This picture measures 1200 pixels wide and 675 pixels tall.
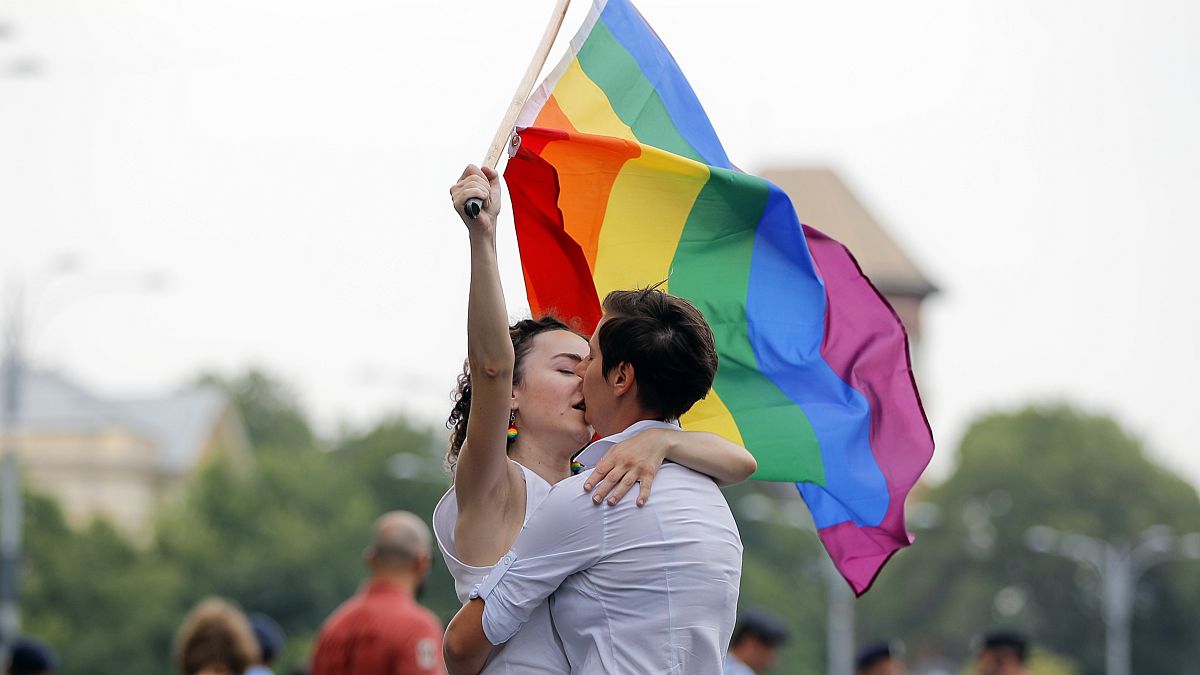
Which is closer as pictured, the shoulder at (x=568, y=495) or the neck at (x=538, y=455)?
the shoulder at (x=568, y=495)

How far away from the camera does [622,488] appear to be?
3666 millimetres

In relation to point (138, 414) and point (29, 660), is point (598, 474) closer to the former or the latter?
point (29, 660)

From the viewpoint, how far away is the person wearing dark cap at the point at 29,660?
9.34 m

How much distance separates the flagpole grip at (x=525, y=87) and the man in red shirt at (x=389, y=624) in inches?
132

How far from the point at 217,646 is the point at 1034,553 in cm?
5602

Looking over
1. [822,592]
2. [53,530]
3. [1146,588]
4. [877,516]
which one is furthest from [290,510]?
[877,516]

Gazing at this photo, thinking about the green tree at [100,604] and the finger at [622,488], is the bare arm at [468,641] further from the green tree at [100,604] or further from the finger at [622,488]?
the green tree at [100,604]

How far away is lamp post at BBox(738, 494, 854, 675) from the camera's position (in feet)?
138

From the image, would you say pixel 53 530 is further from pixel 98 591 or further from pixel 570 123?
pixel 570 123

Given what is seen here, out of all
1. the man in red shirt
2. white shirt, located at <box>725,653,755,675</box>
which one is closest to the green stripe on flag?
the man in red shirt

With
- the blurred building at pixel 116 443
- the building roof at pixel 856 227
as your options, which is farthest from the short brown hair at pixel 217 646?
the building roof at pixel 856 227

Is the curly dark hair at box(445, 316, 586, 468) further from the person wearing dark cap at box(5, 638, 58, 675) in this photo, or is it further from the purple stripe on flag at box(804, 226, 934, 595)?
the person wearing dark cap at box(5, 638, 58, 675)

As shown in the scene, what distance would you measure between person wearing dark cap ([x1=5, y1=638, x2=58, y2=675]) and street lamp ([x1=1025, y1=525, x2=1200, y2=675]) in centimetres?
5022

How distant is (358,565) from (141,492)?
19.4m
